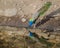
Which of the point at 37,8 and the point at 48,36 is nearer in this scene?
the point at 48,36

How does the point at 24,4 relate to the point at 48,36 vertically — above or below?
above

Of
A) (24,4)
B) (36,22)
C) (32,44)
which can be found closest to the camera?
(32,44)

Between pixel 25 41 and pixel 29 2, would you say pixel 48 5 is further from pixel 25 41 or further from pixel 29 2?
pixel 25 41

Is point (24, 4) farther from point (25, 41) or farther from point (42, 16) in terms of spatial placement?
point (25, 41)

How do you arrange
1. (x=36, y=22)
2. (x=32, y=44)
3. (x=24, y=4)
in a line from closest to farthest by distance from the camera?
(x=32, y=44)
(x=36, y=22)
(x=24, y=4)

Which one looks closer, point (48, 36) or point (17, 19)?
point (48, 36)

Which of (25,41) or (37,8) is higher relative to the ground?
(37,8)

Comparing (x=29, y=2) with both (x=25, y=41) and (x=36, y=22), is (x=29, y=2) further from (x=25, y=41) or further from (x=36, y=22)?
(x=25, y=41)

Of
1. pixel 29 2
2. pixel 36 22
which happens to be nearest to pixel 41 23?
pixel 36 22
